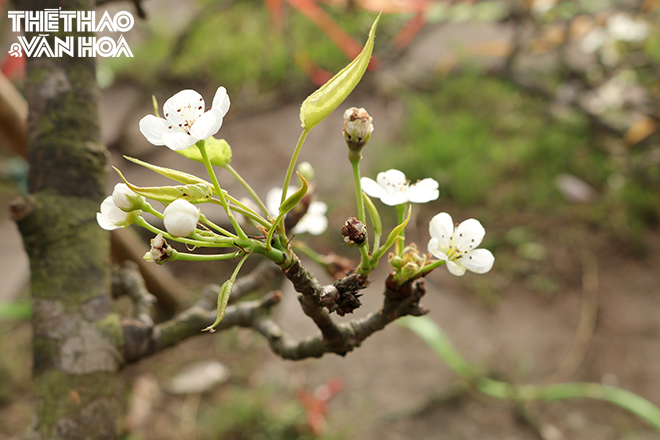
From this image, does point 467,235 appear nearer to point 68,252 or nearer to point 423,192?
point 423,192

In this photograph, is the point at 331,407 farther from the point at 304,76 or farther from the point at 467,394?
the point at 304,76

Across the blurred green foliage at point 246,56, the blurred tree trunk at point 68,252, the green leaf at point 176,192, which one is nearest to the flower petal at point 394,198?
the green leaf at point 176,192

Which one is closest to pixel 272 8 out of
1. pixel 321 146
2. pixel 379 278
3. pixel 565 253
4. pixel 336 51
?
pixel 336 51

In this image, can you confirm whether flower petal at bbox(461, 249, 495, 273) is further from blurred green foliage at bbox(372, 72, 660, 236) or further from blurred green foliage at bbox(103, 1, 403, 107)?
blurred green foliage at bbox(103, 1, 403, 107)

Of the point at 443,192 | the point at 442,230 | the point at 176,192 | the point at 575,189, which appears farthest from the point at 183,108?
the point at 575,189

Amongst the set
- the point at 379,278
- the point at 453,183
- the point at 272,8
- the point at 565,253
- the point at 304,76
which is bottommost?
the point at 379,278

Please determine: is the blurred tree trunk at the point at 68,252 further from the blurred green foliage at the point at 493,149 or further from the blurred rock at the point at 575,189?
the blurred rock at the point at 575,189

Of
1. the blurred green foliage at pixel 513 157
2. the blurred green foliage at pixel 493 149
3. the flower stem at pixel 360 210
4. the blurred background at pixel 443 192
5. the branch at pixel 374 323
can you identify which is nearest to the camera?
the flower stem at pixel 360 210
